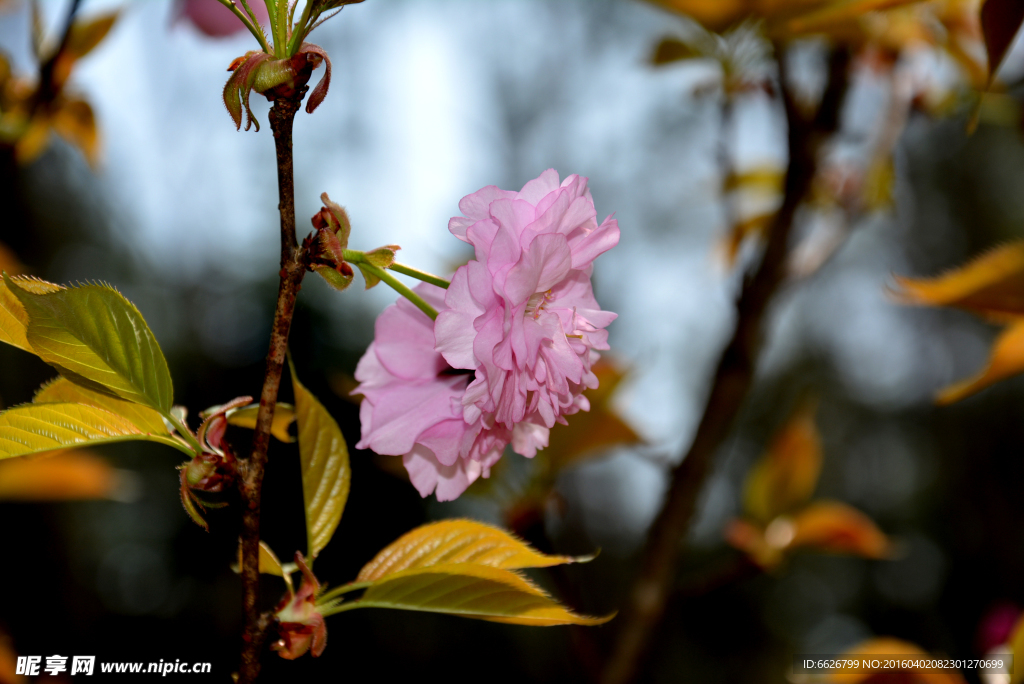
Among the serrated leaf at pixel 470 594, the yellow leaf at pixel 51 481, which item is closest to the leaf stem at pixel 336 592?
the serrated leaf at pixel 470 594

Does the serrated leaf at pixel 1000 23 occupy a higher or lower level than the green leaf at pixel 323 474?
higher

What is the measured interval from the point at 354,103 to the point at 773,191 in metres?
3.57

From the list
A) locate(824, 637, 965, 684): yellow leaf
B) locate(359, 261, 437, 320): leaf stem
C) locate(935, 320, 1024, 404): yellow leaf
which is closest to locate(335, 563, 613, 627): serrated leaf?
locate(359, 261, 437, 320): leaf stem

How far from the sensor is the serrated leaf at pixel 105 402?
316mm

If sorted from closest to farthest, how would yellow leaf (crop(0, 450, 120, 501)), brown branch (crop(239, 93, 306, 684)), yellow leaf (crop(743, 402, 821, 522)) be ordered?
brown branch (crop(239, 93, 306, 684)) < yellow leaf (crop(0, 450, 120, 501)) < yellow leaf (crop(743, 402, 821, 522))

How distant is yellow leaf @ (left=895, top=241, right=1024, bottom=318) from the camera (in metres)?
0.49

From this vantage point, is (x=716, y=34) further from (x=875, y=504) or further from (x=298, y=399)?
(x=875, y=504)

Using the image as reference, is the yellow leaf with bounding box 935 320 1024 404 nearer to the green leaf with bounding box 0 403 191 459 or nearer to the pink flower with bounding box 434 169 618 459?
the pink flower with bounding box 434 169 618 459

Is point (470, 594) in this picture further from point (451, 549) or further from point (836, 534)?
point (836, 534)

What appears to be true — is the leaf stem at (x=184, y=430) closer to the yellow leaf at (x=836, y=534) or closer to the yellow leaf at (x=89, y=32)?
the yellow leaf at (x=89, y=32)

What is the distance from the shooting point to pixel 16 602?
399cm

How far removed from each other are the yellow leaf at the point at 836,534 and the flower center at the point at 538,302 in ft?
2.17

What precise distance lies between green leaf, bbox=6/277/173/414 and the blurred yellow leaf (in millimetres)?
493

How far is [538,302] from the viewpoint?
13.9 inches
